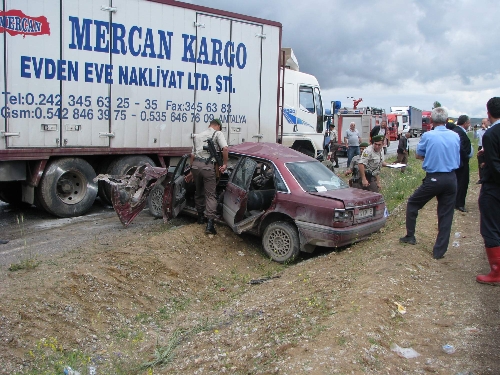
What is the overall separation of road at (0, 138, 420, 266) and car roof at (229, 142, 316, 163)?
7.23 ft

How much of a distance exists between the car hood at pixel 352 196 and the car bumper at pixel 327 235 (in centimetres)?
33

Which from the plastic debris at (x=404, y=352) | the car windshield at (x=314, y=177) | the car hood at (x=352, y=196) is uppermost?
the car windshield at (x=314, y=177)

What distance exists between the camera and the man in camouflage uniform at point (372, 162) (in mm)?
8953

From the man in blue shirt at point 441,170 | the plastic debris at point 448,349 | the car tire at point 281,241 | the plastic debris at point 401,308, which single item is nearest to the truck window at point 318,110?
the car tire at point 281,241

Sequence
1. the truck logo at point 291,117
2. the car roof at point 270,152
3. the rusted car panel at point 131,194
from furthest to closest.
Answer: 1. the truck logo at point 291,117
2. the rusted car panel at point 131,194
3. the car roof at point 270,152

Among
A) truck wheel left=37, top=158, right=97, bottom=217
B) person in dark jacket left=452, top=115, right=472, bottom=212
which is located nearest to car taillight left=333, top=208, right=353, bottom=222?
person in dark jacket left=452, top=115, right=472, bottom=212

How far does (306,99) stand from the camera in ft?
49.8

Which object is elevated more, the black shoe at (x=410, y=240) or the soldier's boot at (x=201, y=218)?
the soldier's boot at (x=201, y=218)

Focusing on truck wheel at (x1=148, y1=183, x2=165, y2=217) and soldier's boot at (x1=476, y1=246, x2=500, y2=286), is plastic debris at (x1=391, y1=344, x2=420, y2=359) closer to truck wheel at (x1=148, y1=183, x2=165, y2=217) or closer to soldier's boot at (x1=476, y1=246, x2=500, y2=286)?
soldier's boot at (x1=476, y1=246, x2=500, y2=286)

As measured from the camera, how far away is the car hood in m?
7.13

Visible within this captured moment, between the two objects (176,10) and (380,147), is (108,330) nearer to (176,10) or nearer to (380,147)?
(380,147)

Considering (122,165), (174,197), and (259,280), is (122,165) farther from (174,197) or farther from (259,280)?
(259,280)

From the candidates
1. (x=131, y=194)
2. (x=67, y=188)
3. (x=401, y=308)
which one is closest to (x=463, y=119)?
(x=401, y=308)

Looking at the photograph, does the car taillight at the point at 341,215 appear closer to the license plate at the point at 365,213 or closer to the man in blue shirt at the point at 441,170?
the license plate at the point at 365,213
